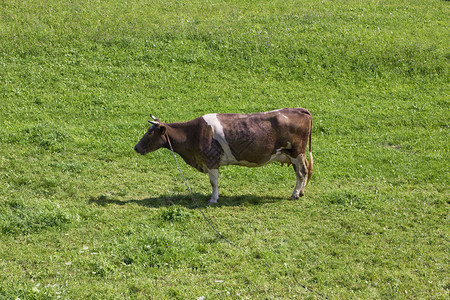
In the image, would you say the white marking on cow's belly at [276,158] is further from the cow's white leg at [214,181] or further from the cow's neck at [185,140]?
the cow's neck at [185,140]

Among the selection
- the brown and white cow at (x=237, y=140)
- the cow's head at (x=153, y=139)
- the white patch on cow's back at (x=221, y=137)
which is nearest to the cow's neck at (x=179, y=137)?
the brown and white cow at (x=237, y=140)

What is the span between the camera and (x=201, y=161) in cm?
1305

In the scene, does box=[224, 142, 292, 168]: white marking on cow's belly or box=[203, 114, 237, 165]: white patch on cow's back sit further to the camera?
box=[224, 142, 292, 168]: white marking on cow's belly

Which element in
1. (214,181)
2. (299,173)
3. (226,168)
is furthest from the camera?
(226,168)

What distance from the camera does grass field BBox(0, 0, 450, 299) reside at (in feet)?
32.0

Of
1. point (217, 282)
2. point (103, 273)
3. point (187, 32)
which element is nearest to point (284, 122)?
point (217, 282)

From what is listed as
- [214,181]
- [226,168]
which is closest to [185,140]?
[214,181]

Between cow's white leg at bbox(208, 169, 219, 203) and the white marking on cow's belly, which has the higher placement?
the white marking on cow's belly

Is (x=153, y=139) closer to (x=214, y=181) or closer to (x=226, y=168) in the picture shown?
(x=214, y=181)

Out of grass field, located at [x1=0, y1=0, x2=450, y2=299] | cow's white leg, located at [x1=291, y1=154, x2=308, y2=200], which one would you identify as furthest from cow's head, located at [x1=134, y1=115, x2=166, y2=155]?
cow's white leg, located at [x1=291, y1=154, x2=308, y2=200]

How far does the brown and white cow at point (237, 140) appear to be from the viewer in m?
12.8

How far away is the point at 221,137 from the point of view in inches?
502

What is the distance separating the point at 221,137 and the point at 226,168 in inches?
108

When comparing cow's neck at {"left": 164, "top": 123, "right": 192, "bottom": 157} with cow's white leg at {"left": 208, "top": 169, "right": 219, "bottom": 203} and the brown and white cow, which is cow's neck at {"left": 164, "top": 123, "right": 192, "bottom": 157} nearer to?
the brown and white cow
